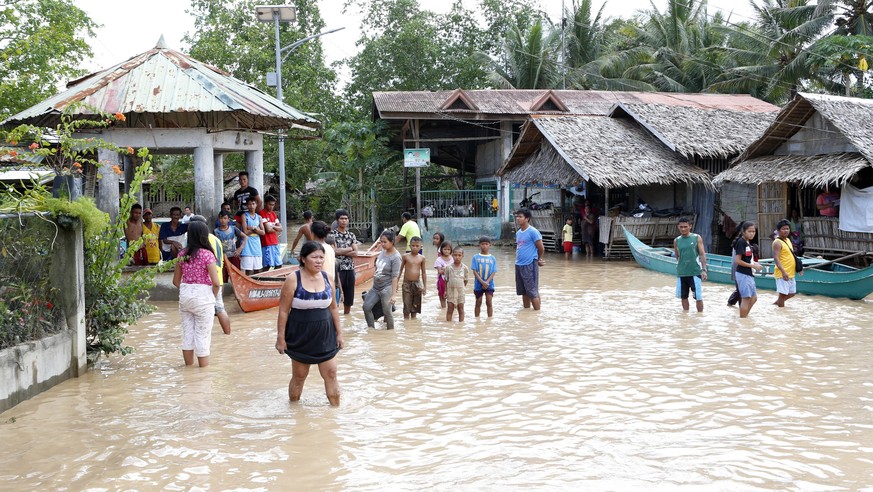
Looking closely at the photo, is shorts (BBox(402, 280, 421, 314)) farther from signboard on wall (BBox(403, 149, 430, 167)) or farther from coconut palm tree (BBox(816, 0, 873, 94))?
coconut palm tree (BBox(816, 0, 873, 94))

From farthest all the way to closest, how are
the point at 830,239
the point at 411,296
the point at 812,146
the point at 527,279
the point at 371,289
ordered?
the point at 812,146 → the point at 830,239 → the point at 527,279 → the point at 411,296 → the point at 371,289

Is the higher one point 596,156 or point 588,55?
point 588,55

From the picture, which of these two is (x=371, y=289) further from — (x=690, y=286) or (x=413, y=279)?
(x=690, y=286)

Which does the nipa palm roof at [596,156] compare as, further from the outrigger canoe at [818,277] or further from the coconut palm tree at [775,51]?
the coconut palm tree at [775,51]

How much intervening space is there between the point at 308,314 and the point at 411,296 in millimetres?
5190

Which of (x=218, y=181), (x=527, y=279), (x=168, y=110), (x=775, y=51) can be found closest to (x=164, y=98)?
(x=168, y=110)

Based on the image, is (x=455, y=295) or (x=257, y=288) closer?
(x=455, y=295)

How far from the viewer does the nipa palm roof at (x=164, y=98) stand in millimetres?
12906

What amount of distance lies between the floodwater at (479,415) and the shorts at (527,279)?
146 centimetres

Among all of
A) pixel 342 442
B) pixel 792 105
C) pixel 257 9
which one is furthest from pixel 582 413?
pixel 257 9

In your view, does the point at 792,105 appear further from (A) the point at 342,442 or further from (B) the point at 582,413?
(A) the point at 342,442

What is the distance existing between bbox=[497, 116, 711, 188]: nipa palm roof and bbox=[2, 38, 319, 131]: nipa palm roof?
25.4 feet

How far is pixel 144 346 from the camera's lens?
10.1 m

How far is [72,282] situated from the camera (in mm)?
8047
